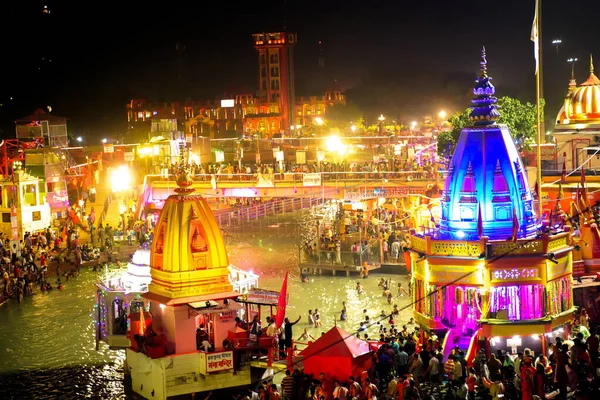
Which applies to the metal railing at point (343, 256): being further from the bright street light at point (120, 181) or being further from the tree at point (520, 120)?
the tree at point (520, 120)

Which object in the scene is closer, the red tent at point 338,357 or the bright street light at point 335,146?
the red tent at point 338,357

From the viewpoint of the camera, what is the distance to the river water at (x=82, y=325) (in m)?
26.0

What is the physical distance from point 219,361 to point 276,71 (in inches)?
5010

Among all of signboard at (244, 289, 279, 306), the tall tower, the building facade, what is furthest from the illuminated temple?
the tall tower

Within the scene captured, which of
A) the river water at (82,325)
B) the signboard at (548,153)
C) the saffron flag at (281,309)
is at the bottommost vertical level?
the river water at (82,325)

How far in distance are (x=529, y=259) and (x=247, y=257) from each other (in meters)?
24.9

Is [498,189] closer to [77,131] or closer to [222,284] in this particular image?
[222,284]

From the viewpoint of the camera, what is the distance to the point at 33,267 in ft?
137

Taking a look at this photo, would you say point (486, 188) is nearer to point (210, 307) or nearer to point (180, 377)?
point (210, 307)

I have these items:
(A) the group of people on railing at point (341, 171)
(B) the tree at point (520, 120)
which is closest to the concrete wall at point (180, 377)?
(A) the group of people on railing at point (341, 171)

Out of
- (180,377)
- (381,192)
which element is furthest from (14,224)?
(180,377)

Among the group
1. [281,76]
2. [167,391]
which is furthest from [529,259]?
[281,76]

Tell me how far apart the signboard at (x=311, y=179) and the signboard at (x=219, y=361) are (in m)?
25.8

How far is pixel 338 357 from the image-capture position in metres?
20.9
